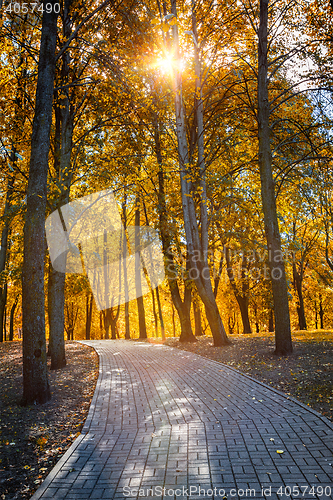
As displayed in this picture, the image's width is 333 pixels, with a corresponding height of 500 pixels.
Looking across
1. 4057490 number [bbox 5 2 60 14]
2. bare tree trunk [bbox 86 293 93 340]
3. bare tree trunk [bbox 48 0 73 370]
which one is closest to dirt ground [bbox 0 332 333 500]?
bare tree trunk [bbox 48 0 73 370]

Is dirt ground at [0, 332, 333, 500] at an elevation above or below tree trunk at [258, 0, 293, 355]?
below

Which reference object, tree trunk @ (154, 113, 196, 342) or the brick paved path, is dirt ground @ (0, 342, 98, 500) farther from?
tree trunk @ (154, 113, 196, 342)

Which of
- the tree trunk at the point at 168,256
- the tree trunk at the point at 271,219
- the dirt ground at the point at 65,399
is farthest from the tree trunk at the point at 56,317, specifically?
the tree trunk at the point at 271,219

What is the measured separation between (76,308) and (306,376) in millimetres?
32992

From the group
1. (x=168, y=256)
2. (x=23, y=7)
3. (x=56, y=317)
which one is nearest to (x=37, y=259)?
(x=56, y=317)

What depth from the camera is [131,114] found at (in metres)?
11.8

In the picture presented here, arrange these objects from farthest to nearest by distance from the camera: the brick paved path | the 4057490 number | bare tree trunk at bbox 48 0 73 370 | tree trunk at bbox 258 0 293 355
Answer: bare tree trunk at bbox 48 0 73 370, the 4057490 number, tree trunk at bbox 258 0 293 355, the brick paved path

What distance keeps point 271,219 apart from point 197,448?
7018 mm

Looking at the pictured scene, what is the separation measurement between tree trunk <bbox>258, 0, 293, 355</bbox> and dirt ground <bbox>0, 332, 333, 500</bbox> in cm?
78

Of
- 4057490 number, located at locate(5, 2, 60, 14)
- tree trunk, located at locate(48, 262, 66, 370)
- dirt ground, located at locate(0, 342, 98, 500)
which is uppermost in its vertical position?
4057490 number, located at locate(5, 2, 60, 14)

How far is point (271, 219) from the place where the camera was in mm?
9672

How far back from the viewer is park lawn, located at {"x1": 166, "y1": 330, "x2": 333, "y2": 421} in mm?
5950

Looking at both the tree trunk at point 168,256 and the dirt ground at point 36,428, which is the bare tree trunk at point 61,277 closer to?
the dirt ground at point 36,428

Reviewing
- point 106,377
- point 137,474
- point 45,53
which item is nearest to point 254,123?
point 45,53
